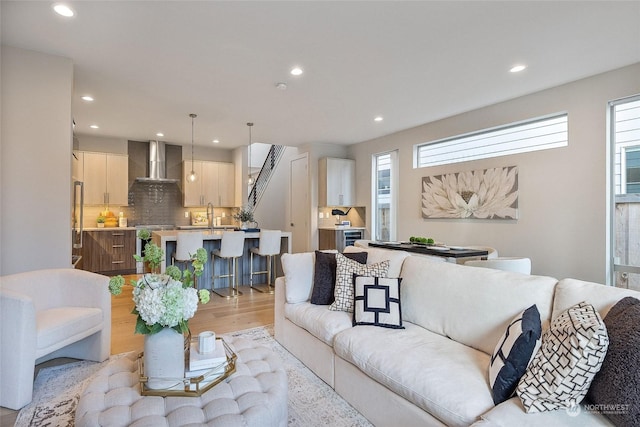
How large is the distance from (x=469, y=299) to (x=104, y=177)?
716cm

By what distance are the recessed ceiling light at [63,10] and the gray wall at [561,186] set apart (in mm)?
4901

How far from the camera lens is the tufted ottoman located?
1.32 meters

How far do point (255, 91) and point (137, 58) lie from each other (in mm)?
1351

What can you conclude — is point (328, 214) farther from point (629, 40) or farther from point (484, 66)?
point (629, 40)

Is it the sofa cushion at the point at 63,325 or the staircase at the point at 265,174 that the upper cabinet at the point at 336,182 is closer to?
the staircase at the point at 265,174

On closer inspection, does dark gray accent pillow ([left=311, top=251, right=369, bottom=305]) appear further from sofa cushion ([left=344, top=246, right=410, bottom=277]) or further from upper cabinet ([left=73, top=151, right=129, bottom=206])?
upper cabinet ([left=73, top=151, right=129, bottom=206])

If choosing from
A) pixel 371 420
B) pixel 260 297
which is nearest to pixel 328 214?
pixel 260 297

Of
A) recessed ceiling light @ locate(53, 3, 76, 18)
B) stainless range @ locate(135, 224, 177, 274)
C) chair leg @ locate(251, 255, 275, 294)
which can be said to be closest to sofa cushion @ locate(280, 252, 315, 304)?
chair leg @ locate(251, 255, 275, 294)

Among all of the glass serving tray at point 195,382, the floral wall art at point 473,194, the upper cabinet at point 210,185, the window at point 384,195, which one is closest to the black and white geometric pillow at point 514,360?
the glass serving tray at point 195,382

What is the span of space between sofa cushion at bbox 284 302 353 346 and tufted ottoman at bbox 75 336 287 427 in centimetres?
62

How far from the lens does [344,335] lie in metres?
2.17

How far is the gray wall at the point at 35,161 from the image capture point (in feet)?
9.75

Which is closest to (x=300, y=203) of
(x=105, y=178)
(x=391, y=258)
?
(x=105, y=178)

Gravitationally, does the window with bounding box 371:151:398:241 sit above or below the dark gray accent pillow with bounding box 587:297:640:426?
above
